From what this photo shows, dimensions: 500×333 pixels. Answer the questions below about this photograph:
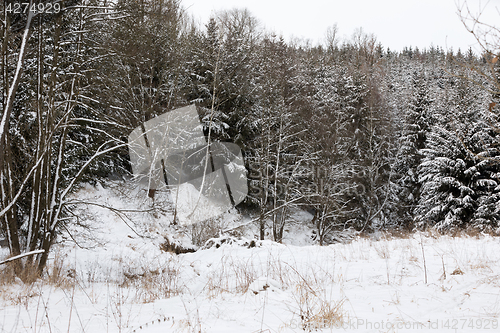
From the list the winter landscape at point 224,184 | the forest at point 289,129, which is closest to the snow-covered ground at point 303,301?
the winter landscape at point 224,184

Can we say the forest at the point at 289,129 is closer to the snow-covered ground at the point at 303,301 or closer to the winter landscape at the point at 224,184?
the winter landscape at the point at 224,184

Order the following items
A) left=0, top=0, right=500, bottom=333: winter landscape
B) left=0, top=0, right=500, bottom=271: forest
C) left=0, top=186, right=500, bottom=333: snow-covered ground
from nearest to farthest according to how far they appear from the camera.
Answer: left=0, top=186, right=500, bottom=333: snow-covered ground, left=0, top=0, right=500, bottom=333: winter landscape, left=0, top=0, right=500, bottom=271: forest

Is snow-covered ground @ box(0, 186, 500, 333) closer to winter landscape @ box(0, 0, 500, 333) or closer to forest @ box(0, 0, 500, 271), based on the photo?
winter landscape @ box(0, 0, 500, 333)

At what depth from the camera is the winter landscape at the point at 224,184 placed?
324cm

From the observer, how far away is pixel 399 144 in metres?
22.0

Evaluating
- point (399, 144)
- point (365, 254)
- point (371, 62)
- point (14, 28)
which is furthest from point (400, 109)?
point (14, 28)

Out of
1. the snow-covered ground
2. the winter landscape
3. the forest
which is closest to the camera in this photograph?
the snow-covered ground

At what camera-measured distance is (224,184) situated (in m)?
16.2

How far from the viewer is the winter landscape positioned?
3244mm

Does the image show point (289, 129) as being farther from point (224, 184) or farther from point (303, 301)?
point (303, 301)

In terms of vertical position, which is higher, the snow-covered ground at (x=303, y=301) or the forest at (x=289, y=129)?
the forest at (x=289, y=129)

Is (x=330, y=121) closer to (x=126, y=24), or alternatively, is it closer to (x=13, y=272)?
(x=126, y=24)

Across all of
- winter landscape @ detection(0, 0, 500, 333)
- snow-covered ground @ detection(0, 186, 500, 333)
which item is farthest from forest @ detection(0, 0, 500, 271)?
snow-covered ground @ detection(0, 186, 500, 333)

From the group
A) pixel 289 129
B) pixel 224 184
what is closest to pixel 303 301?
pixel 289 129
